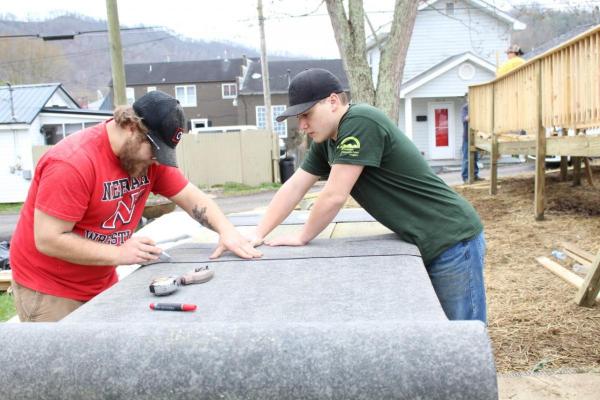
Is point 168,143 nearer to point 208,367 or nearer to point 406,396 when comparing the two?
point 208,367

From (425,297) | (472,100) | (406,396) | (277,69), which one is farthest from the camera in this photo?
(277,69)

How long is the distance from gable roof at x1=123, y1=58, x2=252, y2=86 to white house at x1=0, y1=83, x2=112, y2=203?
2397 centimetres

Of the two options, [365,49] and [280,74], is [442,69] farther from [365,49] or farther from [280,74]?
[280,74]

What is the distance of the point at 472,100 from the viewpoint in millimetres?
12484

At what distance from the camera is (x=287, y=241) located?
295 centimetres

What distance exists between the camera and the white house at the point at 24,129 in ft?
73.9

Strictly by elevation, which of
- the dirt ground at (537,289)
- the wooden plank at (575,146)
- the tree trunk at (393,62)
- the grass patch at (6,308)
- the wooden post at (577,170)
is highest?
the tree trunk at (393,62)

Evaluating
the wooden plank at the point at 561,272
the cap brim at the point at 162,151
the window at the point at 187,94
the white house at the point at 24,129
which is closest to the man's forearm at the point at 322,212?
the cap brim at the point at 162,151

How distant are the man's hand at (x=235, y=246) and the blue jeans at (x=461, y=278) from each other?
→ 2.63 feet

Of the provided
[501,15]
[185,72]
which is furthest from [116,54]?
[185,72]

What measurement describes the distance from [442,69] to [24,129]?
15.9m

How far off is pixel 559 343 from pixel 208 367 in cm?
317

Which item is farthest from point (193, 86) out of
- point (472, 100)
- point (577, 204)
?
point (577, 204)

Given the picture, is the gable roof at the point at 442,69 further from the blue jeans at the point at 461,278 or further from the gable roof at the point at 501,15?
the blue jeans at the point at 461,278
